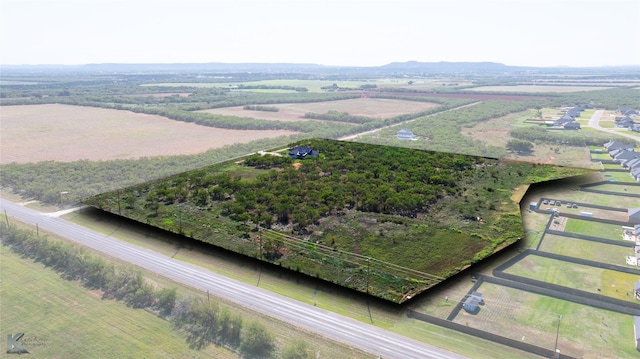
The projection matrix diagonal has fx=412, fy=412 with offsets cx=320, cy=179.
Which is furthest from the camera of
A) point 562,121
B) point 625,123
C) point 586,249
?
point 562,121

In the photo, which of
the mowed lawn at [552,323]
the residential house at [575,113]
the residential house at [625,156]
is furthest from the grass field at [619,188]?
the residential house at [575,113]

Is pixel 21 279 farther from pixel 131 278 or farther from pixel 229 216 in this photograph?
pixel 229 216

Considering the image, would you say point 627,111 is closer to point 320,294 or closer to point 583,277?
point 583,277

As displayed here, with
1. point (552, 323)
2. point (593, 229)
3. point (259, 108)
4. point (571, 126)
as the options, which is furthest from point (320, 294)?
point (259, 108)

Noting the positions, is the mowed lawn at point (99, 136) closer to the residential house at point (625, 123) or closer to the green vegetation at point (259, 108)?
the green vegetation at point (259, 108)

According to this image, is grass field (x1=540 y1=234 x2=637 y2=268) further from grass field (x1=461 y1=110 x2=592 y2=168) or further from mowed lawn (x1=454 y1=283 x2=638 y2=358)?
grass field (x1=461 y1=110 x2=592 y2=168)

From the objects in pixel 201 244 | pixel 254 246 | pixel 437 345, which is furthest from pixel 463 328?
pixel 201 244
